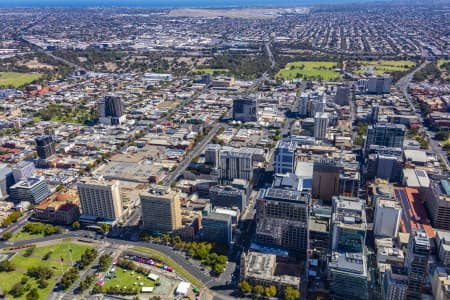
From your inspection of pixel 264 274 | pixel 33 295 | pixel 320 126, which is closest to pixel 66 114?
pixel 320 126

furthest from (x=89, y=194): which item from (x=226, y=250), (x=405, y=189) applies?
(x=405, y=189)

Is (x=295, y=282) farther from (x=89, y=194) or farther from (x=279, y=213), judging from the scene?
(x=89, y=194)

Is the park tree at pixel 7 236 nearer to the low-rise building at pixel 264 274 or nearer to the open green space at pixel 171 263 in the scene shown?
the open green space at pixel 171 263

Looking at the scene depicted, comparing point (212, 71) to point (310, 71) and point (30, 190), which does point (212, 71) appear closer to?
point (310, 71)

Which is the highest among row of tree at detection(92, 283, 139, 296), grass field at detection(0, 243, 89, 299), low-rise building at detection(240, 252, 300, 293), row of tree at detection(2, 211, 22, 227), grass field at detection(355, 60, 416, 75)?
grass field at detection(355, 60, 416, 75)

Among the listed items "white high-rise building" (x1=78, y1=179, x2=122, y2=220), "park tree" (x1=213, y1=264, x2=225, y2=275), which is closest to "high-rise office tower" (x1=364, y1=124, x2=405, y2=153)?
"park tree" (x1=213, y1=264, x2=225, y2=275)

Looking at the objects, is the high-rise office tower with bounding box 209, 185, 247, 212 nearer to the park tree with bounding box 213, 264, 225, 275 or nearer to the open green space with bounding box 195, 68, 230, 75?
the park tree with bounding box 213, 264, 225, 275
